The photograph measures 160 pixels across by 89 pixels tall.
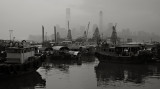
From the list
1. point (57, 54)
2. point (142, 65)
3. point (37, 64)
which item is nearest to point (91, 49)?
point (57, 54)

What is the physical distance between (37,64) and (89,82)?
9.41m

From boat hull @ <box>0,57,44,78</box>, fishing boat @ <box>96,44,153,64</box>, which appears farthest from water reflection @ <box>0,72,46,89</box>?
fishing boat @ <box>96,44,153,64</box>

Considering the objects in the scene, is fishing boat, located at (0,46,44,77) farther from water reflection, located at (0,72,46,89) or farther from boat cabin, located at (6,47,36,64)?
water reflection, located at (0,72,46,89)

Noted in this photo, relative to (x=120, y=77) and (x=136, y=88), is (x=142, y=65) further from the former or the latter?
(x=136, y=88)

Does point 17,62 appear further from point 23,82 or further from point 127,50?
point 127,50

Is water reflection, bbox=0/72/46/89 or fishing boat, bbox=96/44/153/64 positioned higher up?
fishing boat, bbox=96/44/153/64

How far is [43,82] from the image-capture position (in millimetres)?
27656

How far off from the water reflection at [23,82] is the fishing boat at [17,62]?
0.63 m

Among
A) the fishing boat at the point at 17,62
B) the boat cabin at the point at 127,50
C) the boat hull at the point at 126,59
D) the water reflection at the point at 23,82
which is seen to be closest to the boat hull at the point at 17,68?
the fishing boat at the point at 17,62

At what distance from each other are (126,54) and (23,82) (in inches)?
916

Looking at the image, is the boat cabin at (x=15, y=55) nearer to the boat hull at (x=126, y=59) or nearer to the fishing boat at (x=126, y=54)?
the boat hull at (x=126, y=59)

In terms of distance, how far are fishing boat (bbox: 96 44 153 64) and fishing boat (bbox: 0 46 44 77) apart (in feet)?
52.5

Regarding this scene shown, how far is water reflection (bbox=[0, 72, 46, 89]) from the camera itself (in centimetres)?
2530

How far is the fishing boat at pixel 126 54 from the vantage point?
140 ft
